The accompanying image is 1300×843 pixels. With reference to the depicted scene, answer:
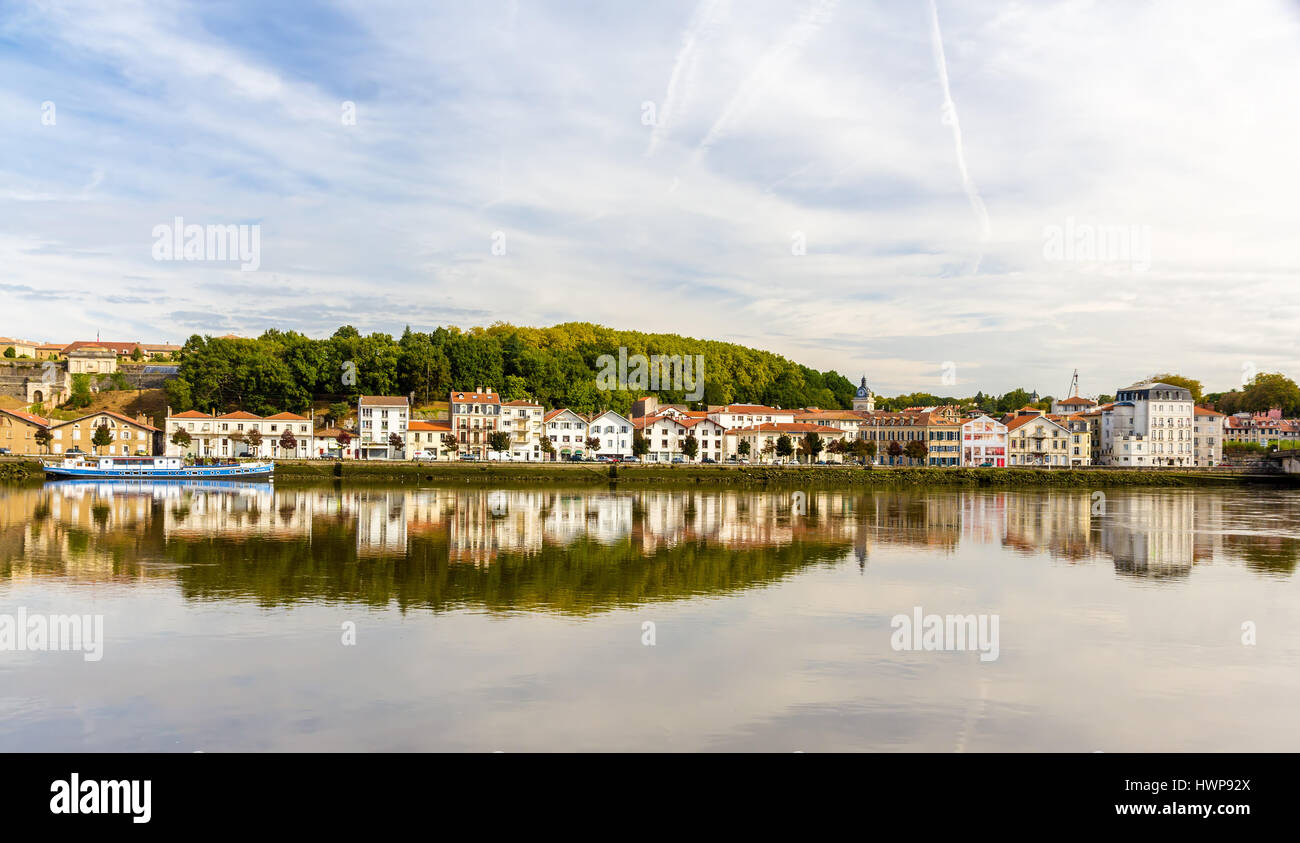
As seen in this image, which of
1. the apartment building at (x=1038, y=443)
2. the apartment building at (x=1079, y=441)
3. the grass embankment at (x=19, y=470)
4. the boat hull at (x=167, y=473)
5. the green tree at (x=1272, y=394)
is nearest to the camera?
the grass embankment at (x=19, y=470)

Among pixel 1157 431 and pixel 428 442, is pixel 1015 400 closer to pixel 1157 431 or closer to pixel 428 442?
pixel 1157 431

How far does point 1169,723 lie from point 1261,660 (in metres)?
4.01

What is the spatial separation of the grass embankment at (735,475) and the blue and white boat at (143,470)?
186 cm

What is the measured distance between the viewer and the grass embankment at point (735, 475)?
52.7 meters

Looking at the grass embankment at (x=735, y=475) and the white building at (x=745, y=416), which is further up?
the white building at (x=745, y=416)

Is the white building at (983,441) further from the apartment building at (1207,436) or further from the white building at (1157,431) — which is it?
the apartment building at (1207,436)

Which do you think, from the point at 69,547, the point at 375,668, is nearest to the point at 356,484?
the point at 69,547

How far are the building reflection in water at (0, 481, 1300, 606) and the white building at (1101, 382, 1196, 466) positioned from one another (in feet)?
110

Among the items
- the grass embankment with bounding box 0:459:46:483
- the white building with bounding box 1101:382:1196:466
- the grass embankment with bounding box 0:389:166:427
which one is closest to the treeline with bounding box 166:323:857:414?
the grass embankment with bounding box 0:389:166:427

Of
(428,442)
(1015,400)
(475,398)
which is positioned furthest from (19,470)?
(1015,400)

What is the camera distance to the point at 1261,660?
12.3 m

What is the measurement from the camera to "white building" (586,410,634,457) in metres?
68.4

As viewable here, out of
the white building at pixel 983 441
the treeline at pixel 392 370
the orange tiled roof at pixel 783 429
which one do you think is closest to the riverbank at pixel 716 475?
the white building at pixel 983 441
